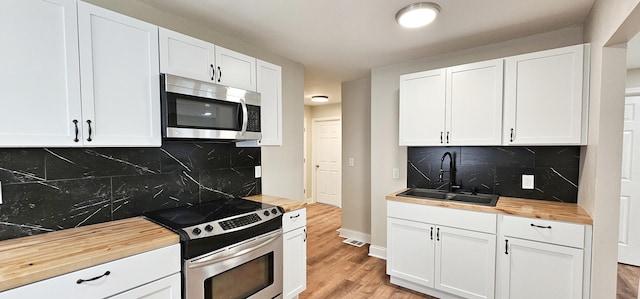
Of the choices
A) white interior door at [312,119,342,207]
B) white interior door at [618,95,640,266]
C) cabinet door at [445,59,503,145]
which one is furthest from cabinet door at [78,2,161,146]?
white interior door at [618,95,640,266]

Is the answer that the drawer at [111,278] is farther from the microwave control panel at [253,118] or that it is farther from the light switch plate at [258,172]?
the light switch plate at [258,172]

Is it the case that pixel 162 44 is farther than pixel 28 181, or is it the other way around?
pixel 162 44

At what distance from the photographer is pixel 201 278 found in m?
1.56

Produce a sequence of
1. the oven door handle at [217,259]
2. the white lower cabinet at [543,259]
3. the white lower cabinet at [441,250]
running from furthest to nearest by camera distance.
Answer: the white lower cabinet at [441,250]
the white lower cabinet at [543,259]
the oven door handle at [217,259]

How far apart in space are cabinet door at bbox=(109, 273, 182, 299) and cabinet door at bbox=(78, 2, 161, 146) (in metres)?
0.80

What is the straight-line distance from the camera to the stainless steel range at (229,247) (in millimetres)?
1537

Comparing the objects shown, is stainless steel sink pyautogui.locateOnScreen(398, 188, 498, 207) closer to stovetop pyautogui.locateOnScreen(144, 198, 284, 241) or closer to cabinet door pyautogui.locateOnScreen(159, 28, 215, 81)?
stovetop pyautogui.locateOnScreen(144, 198, 284, 241)

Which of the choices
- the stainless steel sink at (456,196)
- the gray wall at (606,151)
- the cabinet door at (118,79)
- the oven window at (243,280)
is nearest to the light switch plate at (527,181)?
the stainless steel sink at (456,196)

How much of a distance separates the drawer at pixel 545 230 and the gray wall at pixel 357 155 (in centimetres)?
201

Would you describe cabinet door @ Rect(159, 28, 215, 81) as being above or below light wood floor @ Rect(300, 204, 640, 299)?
above

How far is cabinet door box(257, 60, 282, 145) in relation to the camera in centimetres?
233

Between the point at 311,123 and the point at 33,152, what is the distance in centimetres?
497

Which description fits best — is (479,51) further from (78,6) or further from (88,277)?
(88,277)

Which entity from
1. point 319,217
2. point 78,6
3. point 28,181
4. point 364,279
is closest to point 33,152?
point 28,181
